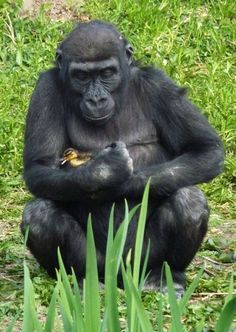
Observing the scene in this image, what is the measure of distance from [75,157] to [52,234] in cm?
47

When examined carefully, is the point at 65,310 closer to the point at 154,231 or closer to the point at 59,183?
the point at 59,183

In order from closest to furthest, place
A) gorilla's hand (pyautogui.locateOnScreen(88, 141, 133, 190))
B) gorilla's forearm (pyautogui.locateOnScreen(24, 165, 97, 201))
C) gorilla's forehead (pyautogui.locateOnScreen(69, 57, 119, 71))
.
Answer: gorilla's hand (pyautogui.locateOnScreen(88, 141, 133, 190)) < gorilla's forearm (pyautogui.locateOnScreen(24, 165, 97, 201)) < gorilla's forehead (pyautogui.locateOnScreen(69, 57, 119, 71))

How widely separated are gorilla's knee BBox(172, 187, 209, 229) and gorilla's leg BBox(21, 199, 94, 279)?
0.53m

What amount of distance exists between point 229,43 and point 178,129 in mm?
3393

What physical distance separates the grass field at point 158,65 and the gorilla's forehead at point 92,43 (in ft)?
4.02

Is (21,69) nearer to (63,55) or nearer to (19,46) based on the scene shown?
(19,46)

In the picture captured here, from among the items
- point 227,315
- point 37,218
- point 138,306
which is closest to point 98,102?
point 37,218

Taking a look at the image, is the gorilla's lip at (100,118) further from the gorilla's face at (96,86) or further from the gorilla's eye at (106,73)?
the gorilla's eye at (106,73)

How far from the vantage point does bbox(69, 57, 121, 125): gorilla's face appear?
5.59 meters

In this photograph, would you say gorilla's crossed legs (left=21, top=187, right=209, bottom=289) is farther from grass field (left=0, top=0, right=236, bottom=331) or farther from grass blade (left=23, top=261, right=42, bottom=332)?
grass blade (left=23, top=261, right=42, bottom=332)

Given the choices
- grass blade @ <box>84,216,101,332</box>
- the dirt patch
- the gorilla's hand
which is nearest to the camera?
grass blade @ <box>84,216,101,332</box>

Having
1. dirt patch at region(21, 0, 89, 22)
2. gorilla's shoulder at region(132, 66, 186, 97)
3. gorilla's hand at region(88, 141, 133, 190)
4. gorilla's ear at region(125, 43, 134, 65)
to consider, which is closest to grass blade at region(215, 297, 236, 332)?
gorilla's hand at region(88, 141, 133, 190)

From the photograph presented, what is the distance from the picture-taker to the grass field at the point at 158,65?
6781mm

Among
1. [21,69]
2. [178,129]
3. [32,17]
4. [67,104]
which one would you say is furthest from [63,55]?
[32,17]
